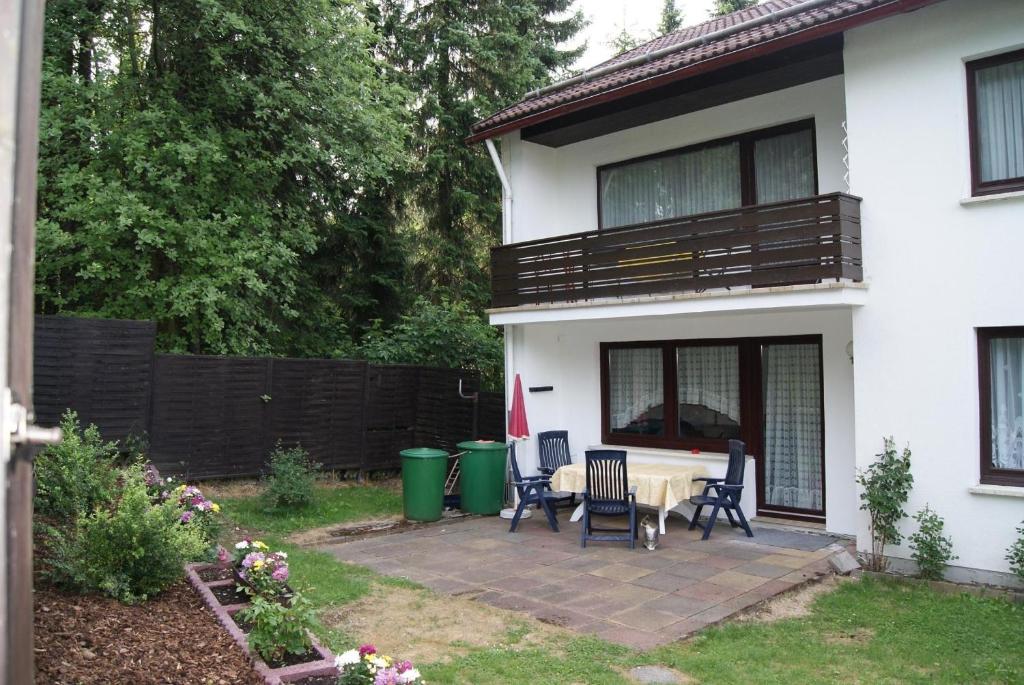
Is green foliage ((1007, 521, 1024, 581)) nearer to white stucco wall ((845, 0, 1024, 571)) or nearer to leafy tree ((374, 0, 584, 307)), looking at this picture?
white stucco wall ((845, 0, 1024, 571))

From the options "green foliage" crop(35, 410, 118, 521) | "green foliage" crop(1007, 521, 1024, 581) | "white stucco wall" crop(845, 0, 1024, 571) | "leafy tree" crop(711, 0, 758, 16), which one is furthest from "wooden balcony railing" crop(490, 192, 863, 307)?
"leafy tree" crop(711, 0, 758, 16)

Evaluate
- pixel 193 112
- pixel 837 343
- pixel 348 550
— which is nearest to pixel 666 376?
pixel 837 343

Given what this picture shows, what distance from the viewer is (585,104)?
10508mm

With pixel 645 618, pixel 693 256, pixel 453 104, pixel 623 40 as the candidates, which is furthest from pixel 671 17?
pixel 645 618

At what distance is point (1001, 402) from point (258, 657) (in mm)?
7094

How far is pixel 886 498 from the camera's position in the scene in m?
7.62

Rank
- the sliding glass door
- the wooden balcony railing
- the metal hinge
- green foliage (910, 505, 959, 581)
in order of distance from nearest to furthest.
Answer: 1. the metal hinge
2. green foliage (910, 505, 959, 581)
3. the wooden balcony railing
4. the sliding glass door

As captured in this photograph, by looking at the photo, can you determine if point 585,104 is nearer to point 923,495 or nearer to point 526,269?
point 526,269

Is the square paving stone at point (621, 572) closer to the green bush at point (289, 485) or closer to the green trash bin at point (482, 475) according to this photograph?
the green trash bin at point (482, 475)

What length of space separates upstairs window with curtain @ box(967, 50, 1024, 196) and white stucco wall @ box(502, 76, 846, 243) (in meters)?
1.84

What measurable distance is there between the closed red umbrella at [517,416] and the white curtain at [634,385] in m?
1.47

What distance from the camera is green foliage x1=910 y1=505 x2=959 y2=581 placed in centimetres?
735

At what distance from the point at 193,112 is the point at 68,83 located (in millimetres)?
2110

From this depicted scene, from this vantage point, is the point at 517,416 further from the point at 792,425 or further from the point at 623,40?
the point at 623,40
